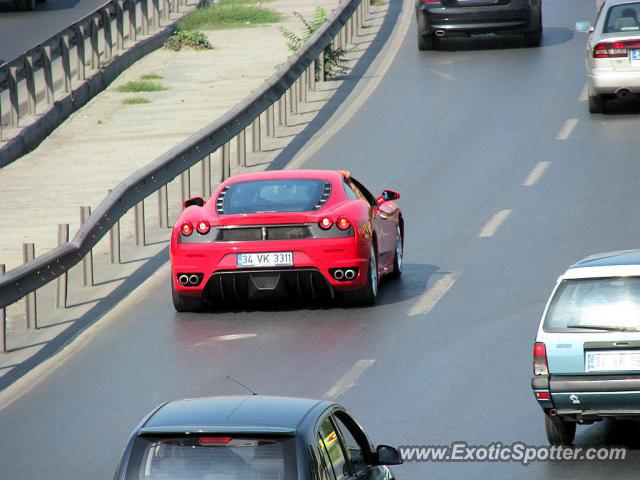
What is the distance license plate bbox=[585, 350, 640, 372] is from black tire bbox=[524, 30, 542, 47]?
74.5 ft

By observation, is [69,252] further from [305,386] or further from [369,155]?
[369,155]

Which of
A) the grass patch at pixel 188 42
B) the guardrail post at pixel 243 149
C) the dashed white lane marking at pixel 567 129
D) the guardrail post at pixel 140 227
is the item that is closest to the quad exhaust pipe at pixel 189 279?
the guardrail post at pixel 140 227

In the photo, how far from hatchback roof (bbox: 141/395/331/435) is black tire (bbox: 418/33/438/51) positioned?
2596 centimetres

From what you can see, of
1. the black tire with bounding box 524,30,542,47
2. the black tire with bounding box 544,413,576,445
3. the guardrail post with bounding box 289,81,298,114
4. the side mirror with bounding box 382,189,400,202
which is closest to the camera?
the black tire with bounding box 544,413,576,445

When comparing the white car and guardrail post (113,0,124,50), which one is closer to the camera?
the white car

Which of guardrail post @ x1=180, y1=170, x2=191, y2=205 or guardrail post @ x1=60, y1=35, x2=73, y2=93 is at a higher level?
guardrail post @ x1=60, y1=35, x2=73, y2=93

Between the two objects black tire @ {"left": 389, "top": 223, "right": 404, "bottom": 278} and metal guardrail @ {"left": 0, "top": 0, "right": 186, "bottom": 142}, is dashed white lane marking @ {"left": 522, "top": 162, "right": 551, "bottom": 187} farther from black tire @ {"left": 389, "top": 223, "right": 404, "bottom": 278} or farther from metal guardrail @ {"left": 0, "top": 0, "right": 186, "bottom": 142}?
metal guardrail @ {"left": 0, "top": 0, "right": 186, "bottom": 142}

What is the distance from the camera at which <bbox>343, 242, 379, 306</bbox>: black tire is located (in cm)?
1616

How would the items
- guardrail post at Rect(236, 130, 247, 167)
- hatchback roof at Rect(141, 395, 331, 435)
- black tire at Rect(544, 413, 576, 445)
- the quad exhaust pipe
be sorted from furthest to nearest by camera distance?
1. guardrail post at Rect(236, 130, 247, 167)
2. the quad exhaust pipe
3. black tire at Rect(544, 413, 576, 445)
4. hatchback roof at Rect(141, 395, 331, 435)

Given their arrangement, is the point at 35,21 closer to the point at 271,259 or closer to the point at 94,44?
the point at 94,44

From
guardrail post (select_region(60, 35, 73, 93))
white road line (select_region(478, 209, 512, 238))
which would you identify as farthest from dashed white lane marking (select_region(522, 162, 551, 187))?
guardrail post (select_region(60, 35, 73, 93))

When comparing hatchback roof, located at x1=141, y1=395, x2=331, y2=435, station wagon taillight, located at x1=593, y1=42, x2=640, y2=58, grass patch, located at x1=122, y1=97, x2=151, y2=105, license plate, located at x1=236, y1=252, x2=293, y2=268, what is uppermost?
hatchback roof, located at x1=141, y1=395, x2=331, y2=435

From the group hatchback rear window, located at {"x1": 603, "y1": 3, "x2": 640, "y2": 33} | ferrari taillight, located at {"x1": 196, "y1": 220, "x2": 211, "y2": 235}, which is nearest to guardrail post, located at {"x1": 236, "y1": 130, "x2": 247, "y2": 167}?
hatchback rear window, located at {"x1": 603, "y1": 3, "x2": 640, "y2": 33}

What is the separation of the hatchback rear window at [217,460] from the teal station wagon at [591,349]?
13.2ft
